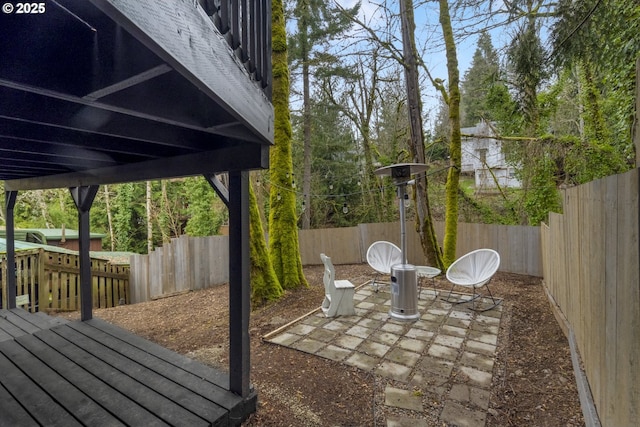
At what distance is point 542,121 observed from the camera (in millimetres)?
7695

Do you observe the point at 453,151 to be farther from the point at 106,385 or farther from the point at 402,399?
the point at 106,385

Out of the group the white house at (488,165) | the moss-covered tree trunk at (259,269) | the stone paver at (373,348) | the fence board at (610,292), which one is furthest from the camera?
the white house at (488,165)

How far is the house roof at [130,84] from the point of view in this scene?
72 cm

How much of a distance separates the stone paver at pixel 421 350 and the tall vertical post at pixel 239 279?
3.47 feet

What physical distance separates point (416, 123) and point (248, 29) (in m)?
5.05

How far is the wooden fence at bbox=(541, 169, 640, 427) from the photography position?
1242 mm

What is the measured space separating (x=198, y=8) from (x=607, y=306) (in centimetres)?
231

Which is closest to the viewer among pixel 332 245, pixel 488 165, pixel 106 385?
pixel 106 385

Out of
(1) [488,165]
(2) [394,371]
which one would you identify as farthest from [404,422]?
(1) [488,165]

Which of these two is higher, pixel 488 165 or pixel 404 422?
pixel 488 165

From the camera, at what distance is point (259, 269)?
15.4 ft

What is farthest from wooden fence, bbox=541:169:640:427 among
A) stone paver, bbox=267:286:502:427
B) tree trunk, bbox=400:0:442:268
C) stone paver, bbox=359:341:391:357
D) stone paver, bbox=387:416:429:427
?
tree trunk, bbox=400:0:442:268

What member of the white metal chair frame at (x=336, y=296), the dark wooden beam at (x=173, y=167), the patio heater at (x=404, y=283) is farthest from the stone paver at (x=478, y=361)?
the dark wooden beam at (x=173, y=167)

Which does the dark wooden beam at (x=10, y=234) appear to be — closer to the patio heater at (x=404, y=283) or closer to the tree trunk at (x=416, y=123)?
the patio heater at (x=404, y=283)
